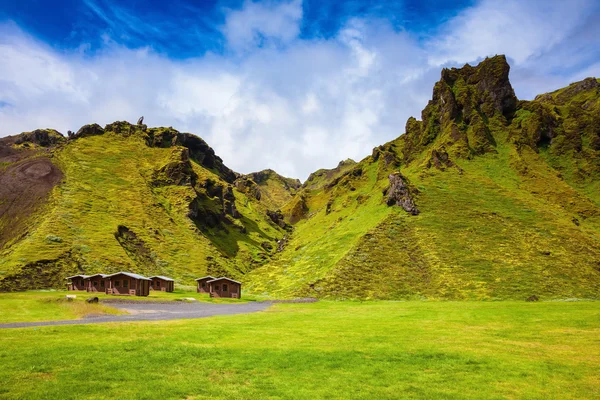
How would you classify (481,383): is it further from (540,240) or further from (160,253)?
(160,253)

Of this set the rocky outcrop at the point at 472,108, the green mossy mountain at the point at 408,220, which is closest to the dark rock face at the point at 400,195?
the green mossy mountain at the point at 408,220

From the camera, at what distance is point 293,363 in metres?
23.9

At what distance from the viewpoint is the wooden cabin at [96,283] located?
317 ft

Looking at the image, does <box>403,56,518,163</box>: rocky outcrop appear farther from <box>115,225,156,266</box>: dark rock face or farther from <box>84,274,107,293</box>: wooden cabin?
<box>84,274,107,293</box>: wooden cabin

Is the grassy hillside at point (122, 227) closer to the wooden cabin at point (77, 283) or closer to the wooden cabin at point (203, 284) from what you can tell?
the wooden cabin at point (77, 283)

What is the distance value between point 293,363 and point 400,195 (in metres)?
113

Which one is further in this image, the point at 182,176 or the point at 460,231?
the point at 182,176

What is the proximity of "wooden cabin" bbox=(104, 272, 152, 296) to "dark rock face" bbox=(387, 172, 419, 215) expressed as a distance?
81855 millimetres

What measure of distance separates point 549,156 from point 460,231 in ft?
282

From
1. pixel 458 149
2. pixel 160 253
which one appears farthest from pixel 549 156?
pixel 160 253

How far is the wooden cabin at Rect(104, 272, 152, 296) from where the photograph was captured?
91812 mm

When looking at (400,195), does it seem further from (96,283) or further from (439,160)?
(96,283)

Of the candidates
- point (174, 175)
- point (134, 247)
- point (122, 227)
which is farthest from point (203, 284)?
point (174, 175)

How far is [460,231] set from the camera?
113688 mm
